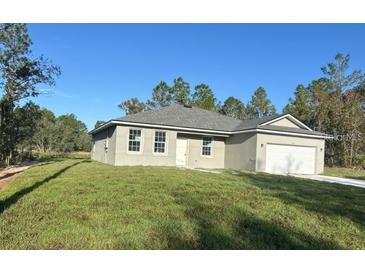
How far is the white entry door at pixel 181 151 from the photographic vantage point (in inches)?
808

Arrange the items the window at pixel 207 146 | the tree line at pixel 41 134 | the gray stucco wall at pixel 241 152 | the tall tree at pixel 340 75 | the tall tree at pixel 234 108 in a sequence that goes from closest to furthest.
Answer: the gray stucco wall at pixel 241 152
the window at pixel 207 146
the tree line at pixel 41 134
the tall tree at pixel 340 75
the tall tree at pixel 234 108

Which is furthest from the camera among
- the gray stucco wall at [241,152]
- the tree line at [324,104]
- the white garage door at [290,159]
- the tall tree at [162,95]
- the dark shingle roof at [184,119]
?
the tall tree at [162,95]

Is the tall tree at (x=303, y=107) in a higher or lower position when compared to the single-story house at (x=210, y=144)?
higher

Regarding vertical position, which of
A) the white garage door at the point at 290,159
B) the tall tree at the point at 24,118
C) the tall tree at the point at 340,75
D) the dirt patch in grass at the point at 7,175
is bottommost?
the dirt patch in grass at the point at 7,175

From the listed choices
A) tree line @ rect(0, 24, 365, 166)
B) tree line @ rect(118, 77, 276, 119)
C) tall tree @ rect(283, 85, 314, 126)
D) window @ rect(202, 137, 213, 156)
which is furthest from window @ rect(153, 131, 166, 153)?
tree line @ rect(118, 77, 276, 119)

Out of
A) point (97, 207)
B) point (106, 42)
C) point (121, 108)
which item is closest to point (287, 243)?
point (97, 207)

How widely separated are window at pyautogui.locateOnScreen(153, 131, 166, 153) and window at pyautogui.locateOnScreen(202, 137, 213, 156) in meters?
3.18

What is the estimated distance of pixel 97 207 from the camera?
6.76 m

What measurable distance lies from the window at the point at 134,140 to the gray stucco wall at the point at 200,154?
2955 millimetres

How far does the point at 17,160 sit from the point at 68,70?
9122 mm

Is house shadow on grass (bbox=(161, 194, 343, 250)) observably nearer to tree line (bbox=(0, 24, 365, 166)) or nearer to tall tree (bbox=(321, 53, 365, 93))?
tree line (bbox=(0, 24, 365, 166))

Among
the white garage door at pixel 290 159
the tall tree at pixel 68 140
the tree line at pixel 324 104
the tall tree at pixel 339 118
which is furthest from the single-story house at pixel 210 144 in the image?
the tall tree at pixel 68 140

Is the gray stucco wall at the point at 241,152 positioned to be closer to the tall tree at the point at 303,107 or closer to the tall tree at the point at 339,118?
the tall tree at the point at 339,118
